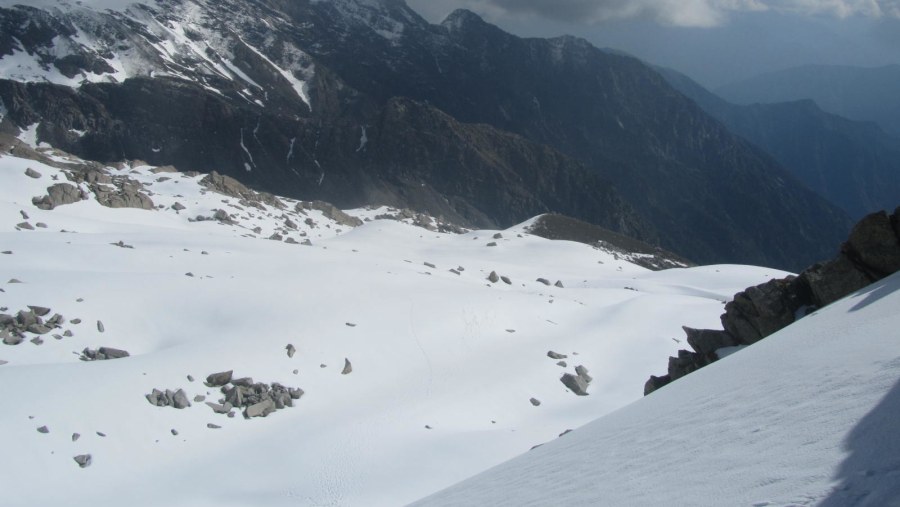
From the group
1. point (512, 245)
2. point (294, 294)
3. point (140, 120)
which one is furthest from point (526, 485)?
point (140, 120)

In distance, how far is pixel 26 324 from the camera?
61.1ft

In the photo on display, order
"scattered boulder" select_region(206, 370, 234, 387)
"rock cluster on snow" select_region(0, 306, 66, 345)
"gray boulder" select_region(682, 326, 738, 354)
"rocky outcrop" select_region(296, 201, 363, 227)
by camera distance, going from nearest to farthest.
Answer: "gray boulder" select_region(682, 326, 738, 354)
"rock cluster on snow" select_region(0, 306, 66, 345)
"scattered boulder" select_region(206, 370, 234, 387)
"rocky outcrop" select_region(296, 201, 363, 227)

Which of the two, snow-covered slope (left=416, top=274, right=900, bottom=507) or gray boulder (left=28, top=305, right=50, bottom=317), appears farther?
gray boulder (left=28, top=305, right=50, bottom=317)

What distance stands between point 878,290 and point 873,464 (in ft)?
29.5

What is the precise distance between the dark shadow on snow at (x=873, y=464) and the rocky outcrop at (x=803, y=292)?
381 inches

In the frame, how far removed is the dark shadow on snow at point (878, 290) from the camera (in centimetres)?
1061

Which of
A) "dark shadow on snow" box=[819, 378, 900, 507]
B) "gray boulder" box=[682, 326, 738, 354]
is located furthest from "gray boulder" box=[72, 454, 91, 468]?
"dark shadow on snow" box=[819, 378, 900, 507]

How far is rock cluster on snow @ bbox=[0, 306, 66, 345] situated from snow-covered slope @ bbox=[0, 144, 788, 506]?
0.23 m

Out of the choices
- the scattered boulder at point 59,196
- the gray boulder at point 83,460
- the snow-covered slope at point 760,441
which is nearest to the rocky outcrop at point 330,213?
the scattered boulder at point 59,196

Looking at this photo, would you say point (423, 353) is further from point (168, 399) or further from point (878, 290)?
point (878, 290)

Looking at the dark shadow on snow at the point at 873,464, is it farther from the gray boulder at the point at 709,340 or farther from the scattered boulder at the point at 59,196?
the scattered boulder at the point at 59,196

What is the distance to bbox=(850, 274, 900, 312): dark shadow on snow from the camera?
10609 mm

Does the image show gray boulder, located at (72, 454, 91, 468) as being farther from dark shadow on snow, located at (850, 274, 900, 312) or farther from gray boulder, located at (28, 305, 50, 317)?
dark shadow on snow, located at (850, 274, 900, 312)

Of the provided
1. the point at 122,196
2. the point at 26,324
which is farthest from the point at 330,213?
the point at 26,324
